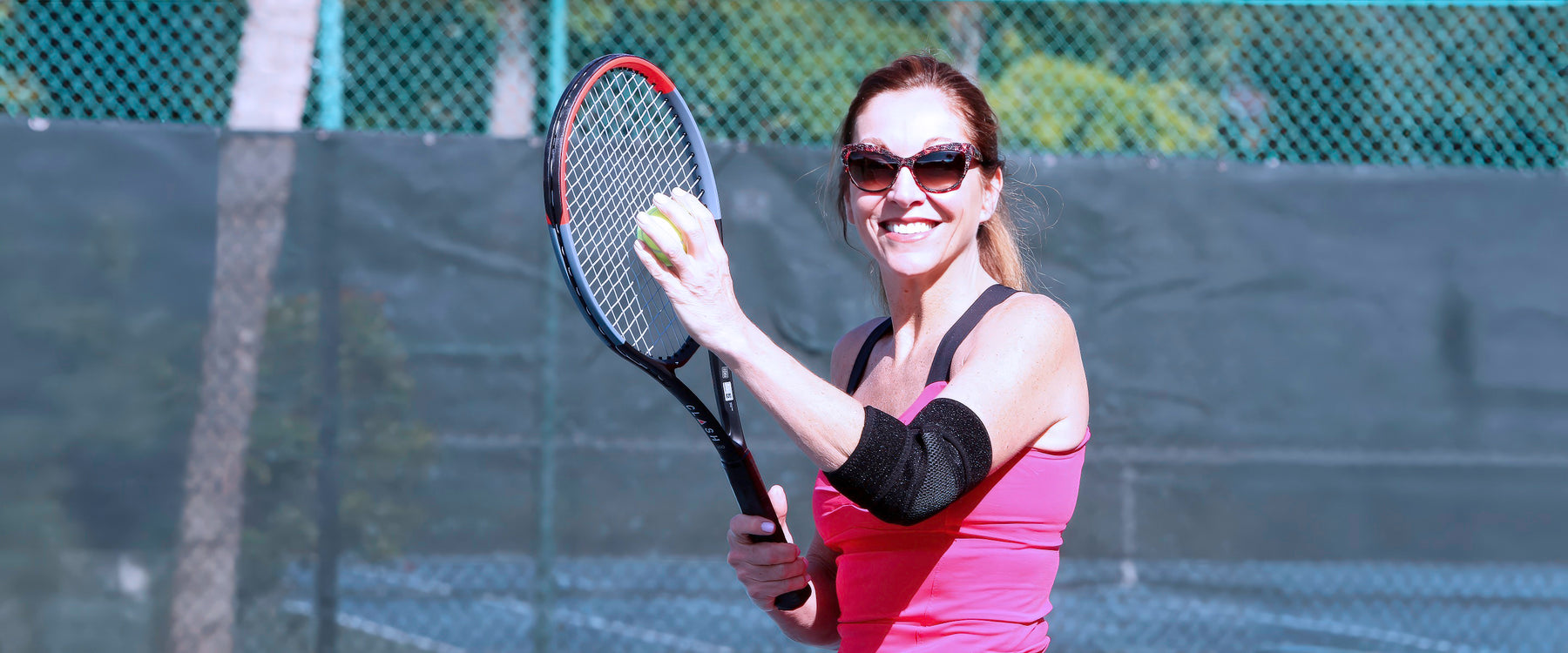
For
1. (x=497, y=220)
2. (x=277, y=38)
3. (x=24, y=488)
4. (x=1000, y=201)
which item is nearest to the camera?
(x=1000, y=201)

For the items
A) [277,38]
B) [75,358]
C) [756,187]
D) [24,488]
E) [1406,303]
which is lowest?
[24,488]

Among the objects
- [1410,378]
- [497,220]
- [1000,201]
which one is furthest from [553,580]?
[1410,378]

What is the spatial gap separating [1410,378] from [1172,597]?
1136 mm

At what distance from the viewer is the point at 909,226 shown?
1.87m

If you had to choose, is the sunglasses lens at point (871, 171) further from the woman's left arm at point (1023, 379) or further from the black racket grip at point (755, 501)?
the black racket grip at point (755, 501)

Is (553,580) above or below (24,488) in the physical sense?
below

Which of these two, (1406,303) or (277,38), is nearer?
(1406,303)

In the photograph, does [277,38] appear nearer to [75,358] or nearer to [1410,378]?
[75,358]

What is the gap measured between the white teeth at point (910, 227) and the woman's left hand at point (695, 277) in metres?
0.42

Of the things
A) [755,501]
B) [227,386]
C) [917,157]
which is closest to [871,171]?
[917,157]

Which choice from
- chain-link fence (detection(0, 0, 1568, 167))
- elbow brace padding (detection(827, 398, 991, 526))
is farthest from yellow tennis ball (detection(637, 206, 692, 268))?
chain-link fence (detection(0, 0, 1568, 167))

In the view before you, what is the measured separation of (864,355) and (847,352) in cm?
14

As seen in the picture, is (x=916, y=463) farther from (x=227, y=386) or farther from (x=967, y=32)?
(x=967, y=32)

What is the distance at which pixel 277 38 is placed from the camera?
4574mm
